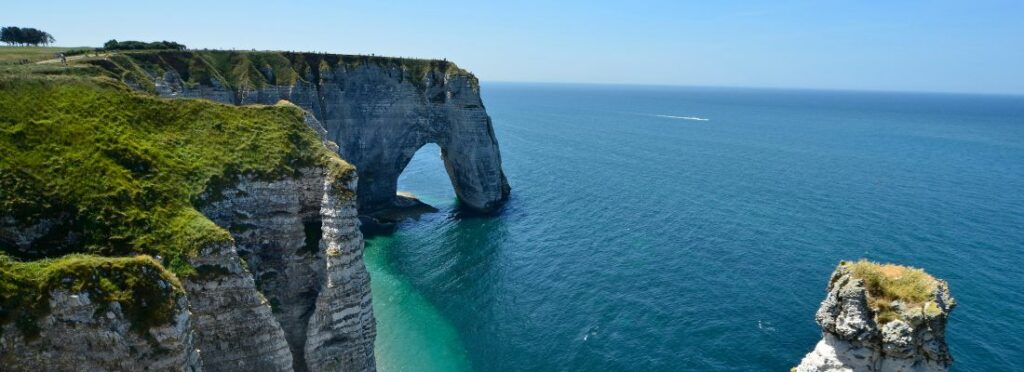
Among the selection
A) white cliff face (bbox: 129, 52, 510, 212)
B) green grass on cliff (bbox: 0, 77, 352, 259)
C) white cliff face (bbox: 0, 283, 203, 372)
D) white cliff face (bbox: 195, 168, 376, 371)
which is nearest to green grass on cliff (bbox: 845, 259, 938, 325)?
white cliff face (bbox: 195, 168, 376, 371)

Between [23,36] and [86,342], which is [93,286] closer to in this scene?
[86,342]

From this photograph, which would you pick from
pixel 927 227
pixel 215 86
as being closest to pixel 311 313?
pixel 215 86

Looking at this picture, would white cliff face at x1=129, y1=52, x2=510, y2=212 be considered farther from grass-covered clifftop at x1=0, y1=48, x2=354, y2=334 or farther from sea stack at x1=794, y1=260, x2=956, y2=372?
sea stack at x1=794, y1=260, x2=956, y2=372

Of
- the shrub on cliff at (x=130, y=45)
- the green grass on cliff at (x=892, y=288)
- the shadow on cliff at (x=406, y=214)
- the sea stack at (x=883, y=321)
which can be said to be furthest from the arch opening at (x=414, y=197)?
the green grass on cliff at (x=892, y=288)

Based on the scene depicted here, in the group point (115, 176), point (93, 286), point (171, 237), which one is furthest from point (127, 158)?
point (93, 286)

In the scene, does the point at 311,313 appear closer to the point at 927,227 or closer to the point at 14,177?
the point at 14,177

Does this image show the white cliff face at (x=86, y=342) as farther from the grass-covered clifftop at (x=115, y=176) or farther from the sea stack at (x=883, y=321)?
the sea stack at (x=883, y=321)
